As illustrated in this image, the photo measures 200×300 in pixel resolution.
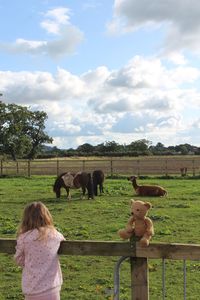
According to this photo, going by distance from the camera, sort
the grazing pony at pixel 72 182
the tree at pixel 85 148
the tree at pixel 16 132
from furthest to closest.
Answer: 1. the tree at pixel 85 148
2. the tree at pixel 16 132
3. the grazing pony at pixel 72 182

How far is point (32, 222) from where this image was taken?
479cm

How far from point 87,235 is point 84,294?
4.86m

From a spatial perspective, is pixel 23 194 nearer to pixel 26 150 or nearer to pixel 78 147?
pixel 26 150

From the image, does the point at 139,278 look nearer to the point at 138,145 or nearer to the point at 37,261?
the point at 37,261

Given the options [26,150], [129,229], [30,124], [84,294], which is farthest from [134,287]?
[30,124]

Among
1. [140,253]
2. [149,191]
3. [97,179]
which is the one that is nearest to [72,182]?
[97,179]

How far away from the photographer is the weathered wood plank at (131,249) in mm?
4645

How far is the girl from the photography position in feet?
15.6

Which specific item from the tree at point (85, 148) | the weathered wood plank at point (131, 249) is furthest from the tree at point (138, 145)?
the weathered wood plank at point (131, 249)

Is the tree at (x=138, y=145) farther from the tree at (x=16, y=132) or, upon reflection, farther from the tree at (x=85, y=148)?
the tree at (x=16, y=132)

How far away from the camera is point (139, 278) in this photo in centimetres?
473

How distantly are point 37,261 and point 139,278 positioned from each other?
39.2 inches

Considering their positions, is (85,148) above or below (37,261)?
above

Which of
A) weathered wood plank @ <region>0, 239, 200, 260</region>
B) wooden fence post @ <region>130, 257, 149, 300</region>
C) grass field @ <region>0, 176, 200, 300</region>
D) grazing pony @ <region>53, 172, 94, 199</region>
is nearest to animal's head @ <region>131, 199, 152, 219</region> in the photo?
weathered wood plank @ <region>0, 239, 200, 260</region>
